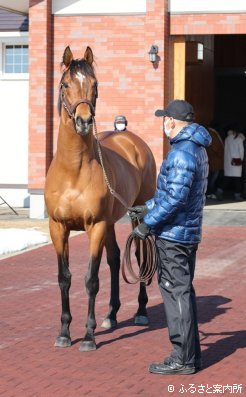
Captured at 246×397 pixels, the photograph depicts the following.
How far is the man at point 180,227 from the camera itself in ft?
25.5

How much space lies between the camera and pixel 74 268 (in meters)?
13.9

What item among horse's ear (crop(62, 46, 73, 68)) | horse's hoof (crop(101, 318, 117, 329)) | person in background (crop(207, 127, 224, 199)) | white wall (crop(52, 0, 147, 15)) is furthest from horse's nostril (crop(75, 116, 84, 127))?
person in background (crop(207, 127, 224, 199))

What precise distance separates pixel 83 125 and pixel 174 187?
127cm

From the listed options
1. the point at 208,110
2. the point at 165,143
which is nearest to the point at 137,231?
the point at 165,143

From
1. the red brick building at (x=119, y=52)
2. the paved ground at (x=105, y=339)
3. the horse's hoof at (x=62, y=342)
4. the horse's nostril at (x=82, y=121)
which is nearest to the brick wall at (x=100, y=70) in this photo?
the red brick building at (x=119, y=52)

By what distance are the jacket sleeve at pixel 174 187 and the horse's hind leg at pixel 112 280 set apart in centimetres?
235

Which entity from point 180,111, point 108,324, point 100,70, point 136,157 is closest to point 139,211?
point 180,111

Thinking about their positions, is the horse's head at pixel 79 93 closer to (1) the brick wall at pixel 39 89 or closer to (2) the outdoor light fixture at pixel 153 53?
(2) the outdoor light fixture at pixel 153 53

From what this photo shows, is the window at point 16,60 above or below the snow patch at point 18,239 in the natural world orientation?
above

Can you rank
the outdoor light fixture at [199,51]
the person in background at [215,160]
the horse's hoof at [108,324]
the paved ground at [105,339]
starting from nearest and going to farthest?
the paved ground at [105,339] < the horse's hoof at [108,324] < the outdoor light fixture at [199,51] < the person in background at [215,160]

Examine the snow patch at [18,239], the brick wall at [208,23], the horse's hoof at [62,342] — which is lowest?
the snow patch at [18,239]

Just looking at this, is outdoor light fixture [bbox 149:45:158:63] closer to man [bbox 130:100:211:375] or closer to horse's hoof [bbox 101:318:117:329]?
horse's hoof [bbox 101:318:117:329]

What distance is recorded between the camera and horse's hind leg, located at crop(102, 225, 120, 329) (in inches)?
393

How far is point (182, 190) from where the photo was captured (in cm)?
770
